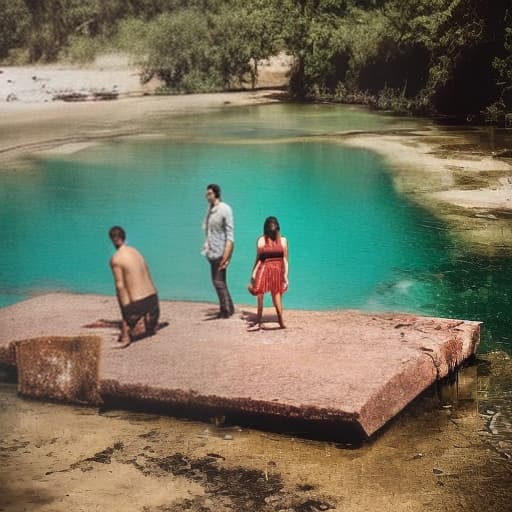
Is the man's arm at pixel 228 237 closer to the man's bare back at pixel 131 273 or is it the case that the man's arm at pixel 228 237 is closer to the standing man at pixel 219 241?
the standing man at pixel 219 241

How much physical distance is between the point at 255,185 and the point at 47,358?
324 cm

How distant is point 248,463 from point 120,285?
2148 mm

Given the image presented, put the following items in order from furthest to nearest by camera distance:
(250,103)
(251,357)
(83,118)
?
(250,103)
(83,118)
(251,357)

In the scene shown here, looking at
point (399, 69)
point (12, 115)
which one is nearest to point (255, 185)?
point (12, 115)

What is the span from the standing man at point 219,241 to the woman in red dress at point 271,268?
29 centimetres

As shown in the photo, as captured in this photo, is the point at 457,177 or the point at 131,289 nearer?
the point at 131,289

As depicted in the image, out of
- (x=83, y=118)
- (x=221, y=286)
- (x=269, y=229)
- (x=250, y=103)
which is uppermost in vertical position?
(x=250, y=103)

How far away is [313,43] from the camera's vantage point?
2078cm

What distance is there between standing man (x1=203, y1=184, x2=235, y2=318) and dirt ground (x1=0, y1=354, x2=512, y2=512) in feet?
4.97

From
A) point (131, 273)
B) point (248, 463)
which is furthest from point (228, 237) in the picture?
point (248, 463)

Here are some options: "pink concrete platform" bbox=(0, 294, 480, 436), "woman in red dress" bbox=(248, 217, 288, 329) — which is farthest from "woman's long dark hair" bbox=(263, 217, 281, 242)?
"pink concrete platform" bbox=(0, 294, 480, 436)

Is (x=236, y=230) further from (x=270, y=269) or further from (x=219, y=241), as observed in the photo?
(x=270, y=269)

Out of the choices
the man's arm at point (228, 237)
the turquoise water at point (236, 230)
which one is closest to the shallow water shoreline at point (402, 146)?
the turquoise water at point (236, 230)

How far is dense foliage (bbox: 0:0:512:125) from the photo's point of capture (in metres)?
10.7
